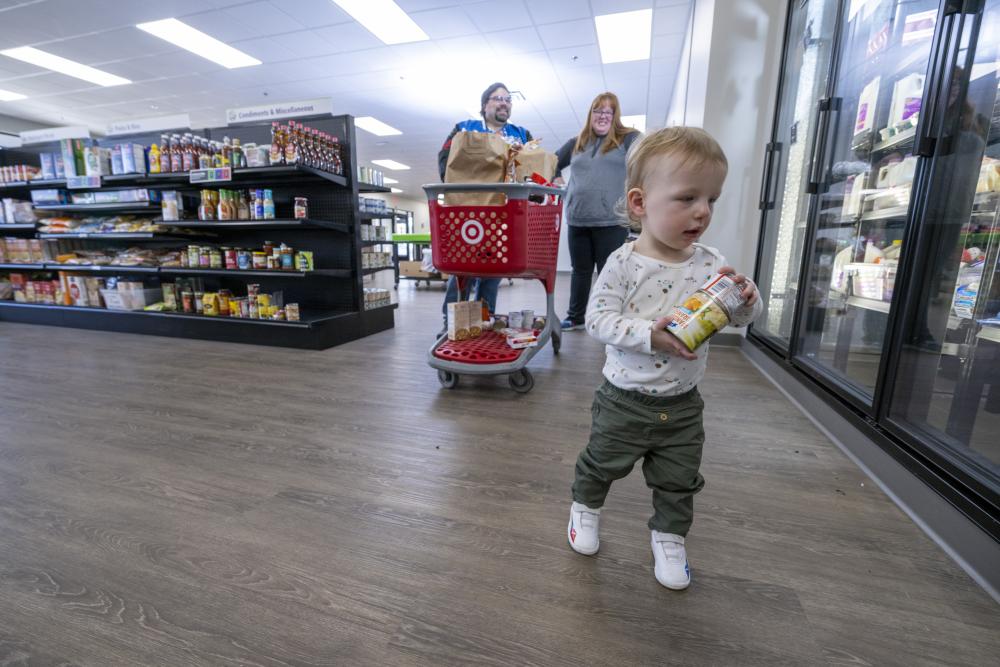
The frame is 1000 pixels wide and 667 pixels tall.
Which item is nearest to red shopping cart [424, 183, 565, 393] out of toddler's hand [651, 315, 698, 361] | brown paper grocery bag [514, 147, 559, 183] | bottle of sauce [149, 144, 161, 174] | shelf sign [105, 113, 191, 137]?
brown paper grocery bag [514, 147, 559, 183]

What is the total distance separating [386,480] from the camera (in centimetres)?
122

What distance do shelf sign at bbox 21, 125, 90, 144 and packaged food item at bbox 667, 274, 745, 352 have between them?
195 inches

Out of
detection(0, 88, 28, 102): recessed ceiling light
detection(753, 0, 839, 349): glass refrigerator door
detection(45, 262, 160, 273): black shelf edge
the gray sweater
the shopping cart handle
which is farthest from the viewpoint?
detection(0, 88, 28, 102): recessed ceiling light

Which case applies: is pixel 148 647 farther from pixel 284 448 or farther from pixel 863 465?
pixel 863 465

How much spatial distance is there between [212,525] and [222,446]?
0.49 m

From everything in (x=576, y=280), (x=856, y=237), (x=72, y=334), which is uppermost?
(x=856, y=237)

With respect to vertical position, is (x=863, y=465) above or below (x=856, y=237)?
below

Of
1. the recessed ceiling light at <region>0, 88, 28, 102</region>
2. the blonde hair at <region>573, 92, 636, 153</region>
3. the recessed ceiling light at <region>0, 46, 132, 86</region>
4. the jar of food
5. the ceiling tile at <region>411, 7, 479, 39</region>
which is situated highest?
the ceiling tile at <region>411, 7, 479, 39</region>

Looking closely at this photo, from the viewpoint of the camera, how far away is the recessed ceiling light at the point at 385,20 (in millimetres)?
4125

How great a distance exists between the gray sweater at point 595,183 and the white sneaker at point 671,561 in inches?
86.4

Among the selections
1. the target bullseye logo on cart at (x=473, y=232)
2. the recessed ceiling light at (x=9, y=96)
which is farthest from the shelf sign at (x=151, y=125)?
the recessed ceiling light at (x=9, y=96)

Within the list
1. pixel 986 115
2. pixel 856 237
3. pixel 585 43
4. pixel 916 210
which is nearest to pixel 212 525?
pixel 916 210

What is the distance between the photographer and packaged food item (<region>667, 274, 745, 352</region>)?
68cm

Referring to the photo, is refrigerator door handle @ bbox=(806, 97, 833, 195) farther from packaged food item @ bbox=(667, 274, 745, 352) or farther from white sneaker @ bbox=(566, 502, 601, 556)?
white sneaker @ bbox=(566, 502, 601, 556)
